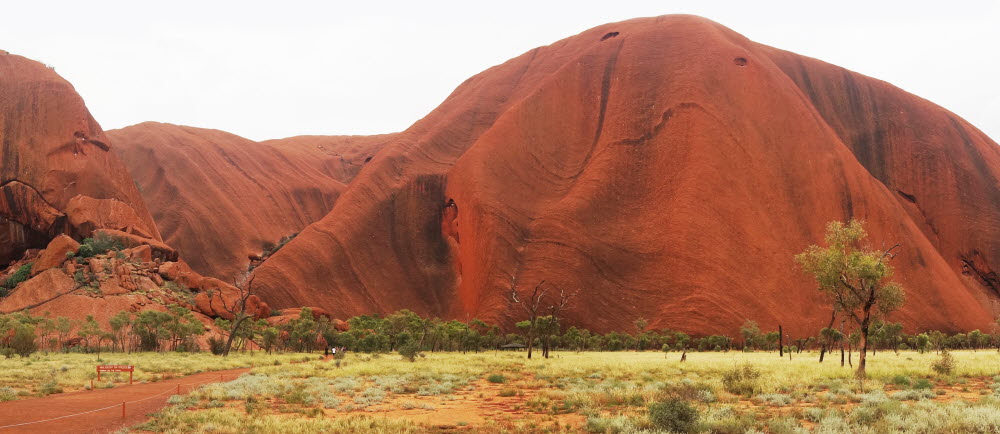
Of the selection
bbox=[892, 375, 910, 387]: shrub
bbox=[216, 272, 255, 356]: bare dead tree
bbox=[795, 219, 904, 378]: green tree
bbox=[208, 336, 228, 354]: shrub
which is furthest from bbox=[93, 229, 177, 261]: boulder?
bbox=[892, 375, 910, 387]: shrub

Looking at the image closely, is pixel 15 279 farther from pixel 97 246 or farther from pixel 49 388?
pixel 49 388

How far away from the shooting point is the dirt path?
1332 cm

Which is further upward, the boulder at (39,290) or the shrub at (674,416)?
the boulder at (39,290)

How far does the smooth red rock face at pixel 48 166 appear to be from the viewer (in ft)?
214

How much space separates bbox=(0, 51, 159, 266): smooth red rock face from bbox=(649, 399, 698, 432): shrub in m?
69.1

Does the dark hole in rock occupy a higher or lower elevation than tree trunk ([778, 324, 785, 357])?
higher

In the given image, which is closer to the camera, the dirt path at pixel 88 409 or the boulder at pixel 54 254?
the dirt path at pixel 88 409

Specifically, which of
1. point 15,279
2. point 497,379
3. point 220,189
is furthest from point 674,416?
point 220,189

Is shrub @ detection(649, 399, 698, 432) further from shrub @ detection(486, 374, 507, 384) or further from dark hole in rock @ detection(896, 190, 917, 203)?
dark hole in rock @ detection(896, 190, 917, 203)

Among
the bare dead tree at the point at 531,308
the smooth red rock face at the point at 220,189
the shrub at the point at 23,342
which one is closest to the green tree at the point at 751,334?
the bare dead tree at the point at 531,308

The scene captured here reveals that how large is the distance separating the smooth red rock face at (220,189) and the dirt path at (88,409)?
72820mm

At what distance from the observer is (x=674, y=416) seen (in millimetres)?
11672

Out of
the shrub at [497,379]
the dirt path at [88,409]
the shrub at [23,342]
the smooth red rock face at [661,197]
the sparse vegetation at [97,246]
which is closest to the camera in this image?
the dirt path at [88,409]

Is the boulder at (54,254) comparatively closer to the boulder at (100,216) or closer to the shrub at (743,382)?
the boulder at (100,216)
